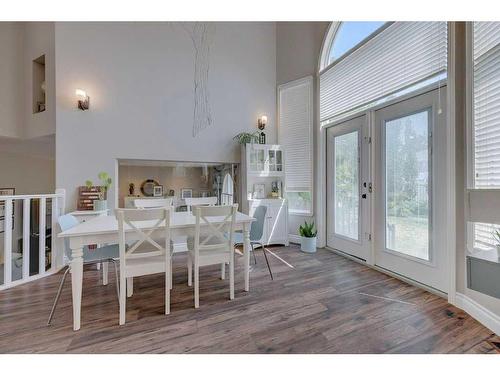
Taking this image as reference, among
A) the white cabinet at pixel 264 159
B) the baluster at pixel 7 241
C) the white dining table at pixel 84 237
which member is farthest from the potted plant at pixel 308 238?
the baluster at pixel 7 241

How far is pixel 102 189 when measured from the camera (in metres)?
3.15

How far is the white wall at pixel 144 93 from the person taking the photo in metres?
3.05

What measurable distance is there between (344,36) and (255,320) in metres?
3.84

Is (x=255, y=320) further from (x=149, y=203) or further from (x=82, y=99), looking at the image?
(x=82, y=99)

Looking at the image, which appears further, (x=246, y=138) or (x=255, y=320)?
(x=246, y=138)

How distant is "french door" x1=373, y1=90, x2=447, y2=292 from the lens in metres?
2.17

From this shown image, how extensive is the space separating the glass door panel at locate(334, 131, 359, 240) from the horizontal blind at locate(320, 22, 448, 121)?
19.0 inches

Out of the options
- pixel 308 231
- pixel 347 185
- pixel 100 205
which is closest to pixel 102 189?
pixel 100 205

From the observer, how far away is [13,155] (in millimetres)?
4812

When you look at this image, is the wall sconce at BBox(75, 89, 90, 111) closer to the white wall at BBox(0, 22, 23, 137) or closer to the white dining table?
the white wall at BBox(0, 22, 23, 137)

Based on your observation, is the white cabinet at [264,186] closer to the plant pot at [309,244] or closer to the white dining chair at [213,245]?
the plant pot at [309,244]

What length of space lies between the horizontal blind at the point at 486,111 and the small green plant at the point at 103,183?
397 centimetres
